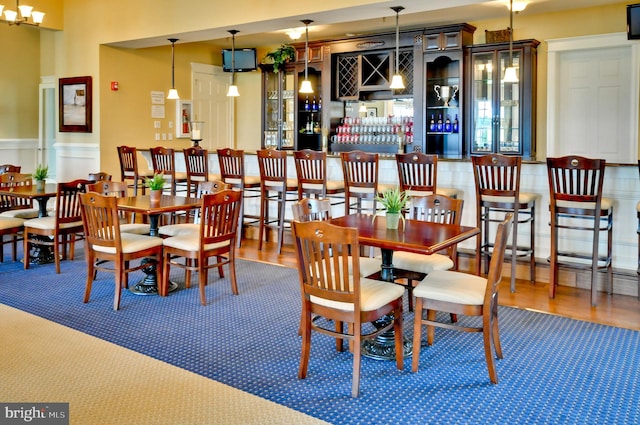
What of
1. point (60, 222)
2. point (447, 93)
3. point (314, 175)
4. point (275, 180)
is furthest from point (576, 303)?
point (60, 222)

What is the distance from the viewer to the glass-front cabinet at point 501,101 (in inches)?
292

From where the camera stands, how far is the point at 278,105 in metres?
9.62

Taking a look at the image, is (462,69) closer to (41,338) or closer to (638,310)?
(638,310)

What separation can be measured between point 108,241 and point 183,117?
5.60m

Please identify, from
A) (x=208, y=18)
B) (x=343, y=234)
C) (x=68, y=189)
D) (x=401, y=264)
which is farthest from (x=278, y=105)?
(x=343, y=234)

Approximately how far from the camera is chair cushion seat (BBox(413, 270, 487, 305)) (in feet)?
9.98

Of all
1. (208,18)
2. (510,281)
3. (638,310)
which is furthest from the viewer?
(208,18)

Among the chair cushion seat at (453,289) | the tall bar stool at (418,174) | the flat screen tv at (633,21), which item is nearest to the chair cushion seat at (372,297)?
the chair cushion seat at (453,289)

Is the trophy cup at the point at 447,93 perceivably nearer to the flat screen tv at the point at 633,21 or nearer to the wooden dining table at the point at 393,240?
the flat screen tv at the point at 633,21

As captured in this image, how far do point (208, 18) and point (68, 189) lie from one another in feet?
9.65

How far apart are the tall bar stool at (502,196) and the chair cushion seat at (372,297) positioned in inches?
77.6

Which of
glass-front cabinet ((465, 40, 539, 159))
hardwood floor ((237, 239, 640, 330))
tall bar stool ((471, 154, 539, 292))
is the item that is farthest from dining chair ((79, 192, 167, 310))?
glass-front cabinet ((465, 40, 539, 159))

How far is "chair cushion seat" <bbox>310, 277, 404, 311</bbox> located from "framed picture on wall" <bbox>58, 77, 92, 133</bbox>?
21.6 feet

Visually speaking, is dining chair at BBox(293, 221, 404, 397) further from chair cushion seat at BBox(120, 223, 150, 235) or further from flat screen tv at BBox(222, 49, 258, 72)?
flat screen tv at BBox(222, 49, 258, 72)
